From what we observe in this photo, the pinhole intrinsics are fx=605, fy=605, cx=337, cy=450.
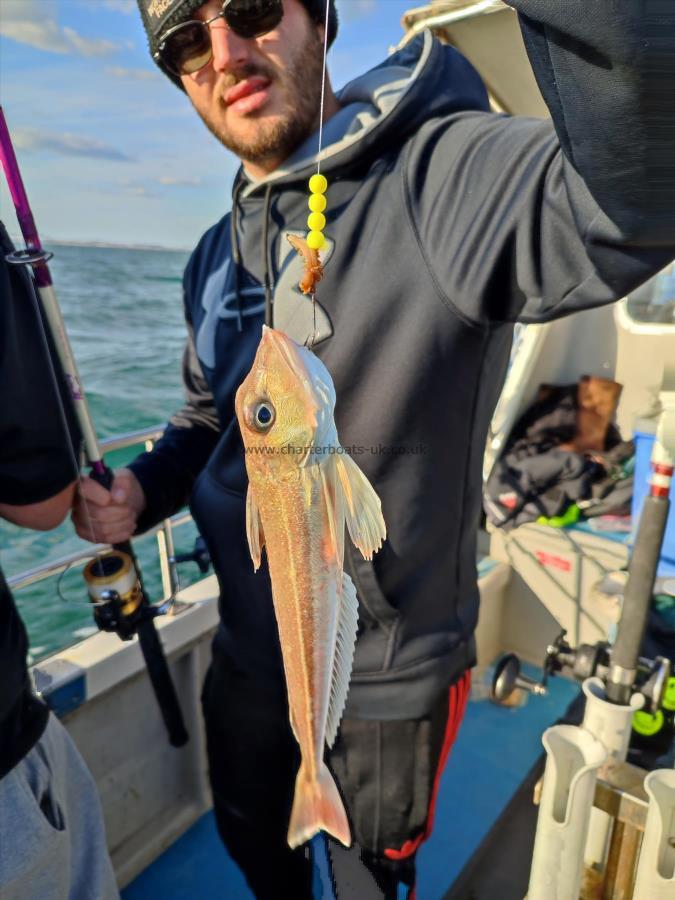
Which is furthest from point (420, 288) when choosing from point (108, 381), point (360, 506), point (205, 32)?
point (108, 381)

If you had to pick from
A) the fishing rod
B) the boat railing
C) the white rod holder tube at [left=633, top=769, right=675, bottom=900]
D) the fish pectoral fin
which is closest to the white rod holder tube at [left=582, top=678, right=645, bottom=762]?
the white rod holder tube at [left=633, top=769, right=675, bottom=900]

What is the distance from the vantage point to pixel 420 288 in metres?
1.49

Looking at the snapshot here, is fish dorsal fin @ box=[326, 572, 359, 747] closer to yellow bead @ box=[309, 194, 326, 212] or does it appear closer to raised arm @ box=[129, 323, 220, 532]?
yellow bead @ box=[309, 194, 326, 212]

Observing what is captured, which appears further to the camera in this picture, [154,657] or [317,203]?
[154,657]

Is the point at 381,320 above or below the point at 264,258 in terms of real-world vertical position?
below

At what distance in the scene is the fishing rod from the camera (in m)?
1.77

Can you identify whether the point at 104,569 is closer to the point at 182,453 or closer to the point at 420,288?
the point at 182,453

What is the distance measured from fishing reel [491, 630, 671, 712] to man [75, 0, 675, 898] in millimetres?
582

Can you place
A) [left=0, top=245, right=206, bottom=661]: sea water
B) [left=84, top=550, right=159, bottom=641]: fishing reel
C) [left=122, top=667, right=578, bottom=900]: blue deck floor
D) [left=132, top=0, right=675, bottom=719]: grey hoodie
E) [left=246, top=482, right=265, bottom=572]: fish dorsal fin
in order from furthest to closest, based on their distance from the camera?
[left=0, top=245, right=206, bottom=661]: sea water → [left=122, top=667, right=578, bottom=900]: blue deck floor → [left=84, top=550, right=159, bottom=641]: fishing reel → [left=246, top=482, right=265, bottom=572]: fish dorsal fin → [left=132, top=0, right=675, bottom=719]: grey hoodie

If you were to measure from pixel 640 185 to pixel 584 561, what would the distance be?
3.24 meters

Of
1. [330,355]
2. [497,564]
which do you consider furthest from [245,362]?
[497,564]

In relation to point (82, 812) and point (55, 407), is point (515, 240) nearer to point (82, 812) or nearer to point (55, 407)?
point (55, 407)

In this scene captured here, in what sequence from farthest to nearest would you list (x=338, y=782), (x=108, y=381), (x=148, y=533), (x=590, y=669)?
(x=108, y=381), (x=148, y=533), (x=590, y=669), (x=338, y=782)

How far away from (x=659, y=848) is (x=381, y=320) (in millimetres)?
1544
